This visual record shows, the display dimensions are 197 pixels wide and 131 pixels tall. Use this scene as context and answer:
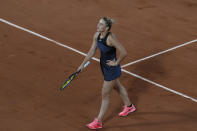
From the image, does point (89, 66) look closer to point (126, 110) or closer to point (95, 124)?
point (126, 110)

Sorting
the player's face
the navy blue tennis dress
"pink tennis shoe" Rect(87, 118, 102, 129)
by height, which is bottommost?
"pink tennis shoe" Rect(87, 118, 102, 129)

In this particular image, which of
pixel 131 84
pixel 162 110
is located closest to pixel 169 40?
pixel 131 84

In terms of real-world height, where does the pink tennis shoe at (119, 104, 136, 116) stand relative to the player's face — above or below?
below

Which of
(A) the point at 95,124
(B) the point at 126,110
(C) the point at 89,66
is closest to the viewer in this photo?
(A) the point at 95,124

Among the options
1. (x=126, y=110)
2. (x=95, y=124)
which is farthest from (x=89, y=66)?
(x=95, y=124)

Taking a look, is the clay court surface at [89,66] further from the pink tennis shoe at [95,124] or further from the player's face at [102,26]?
the player's face at [102,26]

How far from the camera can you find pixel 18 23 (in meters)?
14.6

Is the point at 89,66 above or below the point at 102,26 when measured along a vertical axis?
below

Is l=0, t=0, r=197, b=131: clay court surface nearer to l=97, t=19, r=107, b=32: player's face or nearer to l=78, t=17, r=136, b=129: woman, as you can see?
l=78, t=17, r=136, b=129: woman

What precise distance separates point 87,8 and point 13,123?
716 centimetres

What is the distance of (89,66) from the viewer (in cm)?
1239

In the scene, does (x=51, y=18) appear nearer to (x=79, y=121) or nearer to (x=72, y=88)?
(x=72, y=88)

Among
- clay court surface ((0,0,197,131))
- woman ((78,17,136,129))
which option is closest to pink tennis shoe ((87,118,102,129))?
woman ((78,17,136,129))

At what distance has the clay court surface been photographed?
33.3ft
